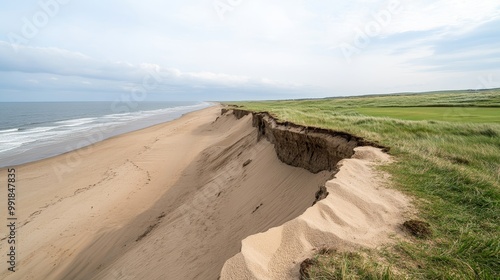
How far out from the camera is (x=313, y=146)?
7.84 m

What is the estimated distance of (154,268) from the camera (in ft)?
19.1

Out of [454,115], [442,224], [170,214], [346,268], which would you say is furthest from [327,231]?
[454,115]

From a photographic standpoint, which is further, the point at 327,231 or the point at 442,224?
the point at 442,224

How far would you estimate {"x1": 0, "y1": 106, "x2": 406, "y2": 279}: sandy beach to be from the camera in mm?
3748

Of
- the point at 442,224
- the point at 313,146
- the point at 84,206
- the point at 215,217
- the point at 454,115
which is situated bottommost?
the point at 84,206

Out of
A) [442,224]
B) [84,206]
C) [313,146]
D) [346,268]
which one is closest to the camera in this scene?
[346,268]

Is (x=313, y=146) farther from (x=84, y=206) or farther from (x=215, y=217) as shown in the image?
(x=84, y=206)

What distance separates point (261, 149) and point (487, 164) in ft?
25.9

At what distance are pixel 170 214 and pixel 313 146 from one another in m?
5.85

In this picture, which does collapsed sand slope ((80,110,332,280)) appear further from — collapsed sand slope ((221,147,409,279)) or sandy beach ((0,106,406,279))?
collapsed sand slope ((221,147,409,279))

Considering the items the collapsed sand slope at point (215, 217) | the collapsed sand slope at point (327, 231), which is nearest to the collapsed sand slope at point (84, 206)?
the collapsed sand slope at point (215, 217)

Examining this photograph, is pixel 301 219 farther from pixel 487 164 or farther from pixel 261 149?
pixel 261 149

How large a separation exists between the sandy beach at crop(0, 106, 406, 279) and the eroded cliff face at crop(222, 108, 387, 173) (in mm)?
314

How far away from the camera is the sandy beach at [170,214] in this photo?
3748mm
